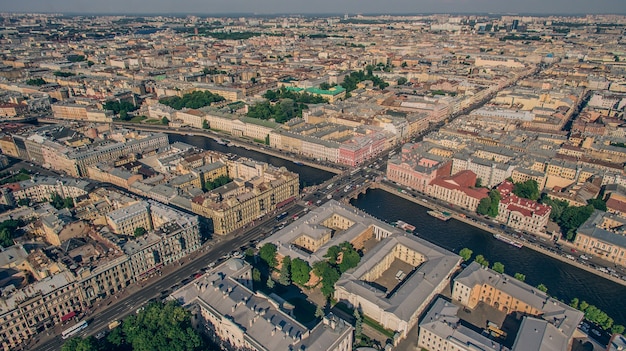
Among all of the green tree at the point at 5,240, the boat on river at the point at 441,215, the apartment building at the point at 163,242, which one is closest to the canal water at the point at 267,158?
the boat on river at the point at 441,215

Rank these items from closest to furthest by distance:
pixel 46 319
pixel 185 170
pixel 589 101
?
pixel 46 319 → pixel 185 170 → pixel 589 101

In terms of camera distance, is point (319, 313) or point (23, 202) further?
point (23, 202)

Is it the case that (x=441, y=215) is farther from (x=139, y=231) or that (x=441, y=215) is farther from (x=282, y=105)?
(x=282, y=105)

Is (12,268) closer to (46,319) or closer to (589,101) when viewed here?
(46,319)

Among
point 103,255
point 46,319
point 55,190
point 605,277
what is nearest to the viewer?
point 46,319

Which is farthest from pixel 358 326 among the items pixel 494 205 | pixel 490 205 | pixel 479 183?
pixel 479 183

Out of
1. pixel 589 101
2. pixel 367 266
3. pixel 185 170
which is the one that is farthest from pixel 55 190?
pixel 589 101

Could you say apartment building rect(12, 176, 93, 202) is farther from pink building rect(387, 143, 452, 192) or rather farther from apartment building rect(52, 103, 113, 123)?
pink building rect(387, 143, 452, 192)

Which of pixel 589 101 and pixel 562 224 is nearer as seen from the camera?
pixel 562 224
